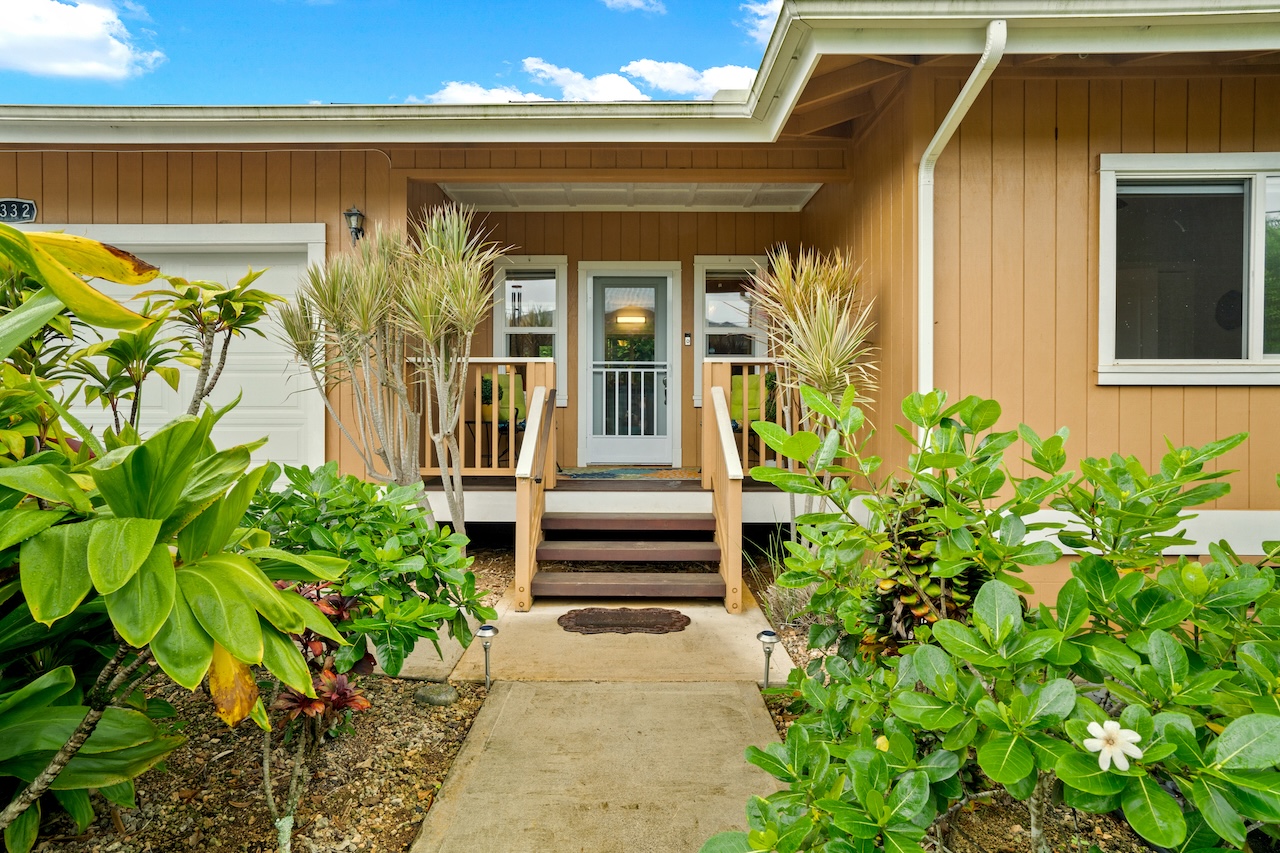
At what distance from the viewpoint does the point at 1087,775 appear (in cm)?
71

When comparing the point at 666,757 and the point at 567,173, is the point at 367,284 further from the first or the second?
the point at 666,757

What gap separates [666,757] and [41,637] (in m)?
1.64

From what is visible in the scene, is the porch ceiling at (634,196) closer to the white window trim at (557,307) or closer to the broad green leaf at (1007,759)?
the white window trim at (557,307)

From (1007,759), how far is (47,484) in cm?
127

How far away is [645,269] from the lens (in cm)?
618

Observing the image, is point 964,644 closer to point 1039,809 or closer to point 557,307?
point 1039,809

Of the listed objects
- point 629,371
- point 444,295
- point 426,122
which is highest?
point 426,122

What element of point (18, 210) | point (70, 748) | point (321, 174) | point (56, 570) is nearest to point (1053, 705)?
point (56, 570)

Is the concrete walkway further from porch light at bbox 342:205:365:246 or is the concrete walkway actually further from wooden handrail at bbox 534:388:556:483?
porch light at bbox 342:205:365:246

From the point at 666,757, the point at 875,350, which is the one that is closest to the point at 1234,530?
the point at 875,350

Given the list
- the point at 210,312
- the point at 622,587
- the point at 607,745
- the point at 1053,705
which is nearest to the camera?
the point at 1053,705

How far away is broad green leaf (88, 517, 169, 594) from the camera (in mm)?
800

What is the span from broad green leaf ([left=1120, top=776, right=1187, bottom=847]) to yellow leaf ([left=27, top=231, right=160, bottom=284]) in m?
1.43

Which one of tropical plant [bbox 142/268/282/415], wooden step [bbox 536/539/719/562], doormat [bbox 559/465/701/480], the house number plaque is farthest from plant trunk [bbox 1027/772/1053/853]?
the house number plaque
